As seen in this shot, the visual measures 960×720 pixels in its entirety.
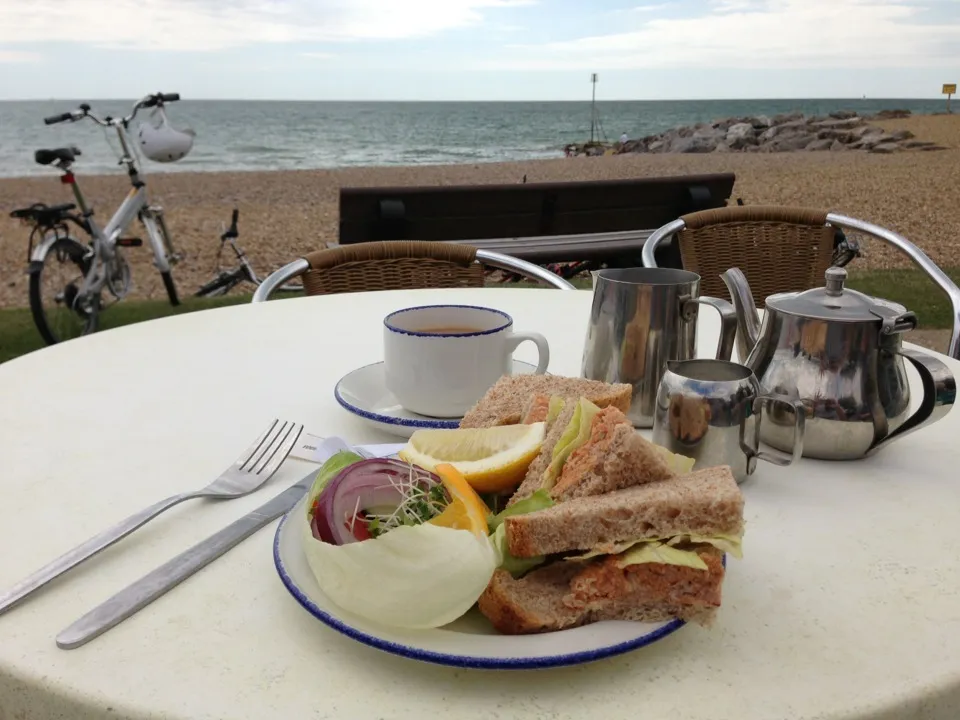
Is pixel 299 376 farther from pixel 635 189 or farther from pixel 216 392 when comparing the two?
pixel 635 189

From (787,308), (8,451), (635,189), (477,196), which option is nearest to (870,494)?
(787,308)

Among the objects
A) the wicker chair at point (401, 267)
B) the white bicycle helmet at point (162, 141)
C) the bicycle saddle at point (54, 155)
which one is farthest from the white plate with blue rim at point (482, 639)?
the white bicycle helmet at point (162, 141)

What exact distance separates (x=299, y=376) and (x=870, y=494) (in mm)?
770

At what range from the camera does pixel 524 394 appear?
2.99 feet

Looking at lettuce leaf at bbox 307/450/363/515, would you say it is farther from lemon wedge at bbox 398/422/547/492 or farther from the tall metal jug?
the tall metal jug

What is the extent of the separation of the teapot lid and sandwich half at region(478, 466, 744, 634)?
35 cm

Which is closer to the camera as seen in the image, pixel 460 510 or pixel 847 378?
pixel 460 510

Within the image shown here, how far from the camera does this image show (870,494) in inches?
34.3

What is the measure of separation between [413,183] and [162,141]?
1117 centimetres

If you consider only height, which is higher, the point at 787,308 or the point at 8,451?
the point at 787,308

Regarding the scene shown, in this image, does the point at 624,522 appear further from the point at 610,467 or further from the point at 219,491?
the point at 219,491

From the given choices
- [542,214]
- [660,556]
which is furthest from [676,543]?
[542,214]

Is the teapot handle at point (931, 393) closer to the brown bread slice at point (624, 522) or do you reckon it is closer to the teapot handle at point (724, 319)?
the teapot handle at point (724, 319)

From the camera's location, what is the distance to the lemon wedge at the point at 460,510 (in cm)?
61
